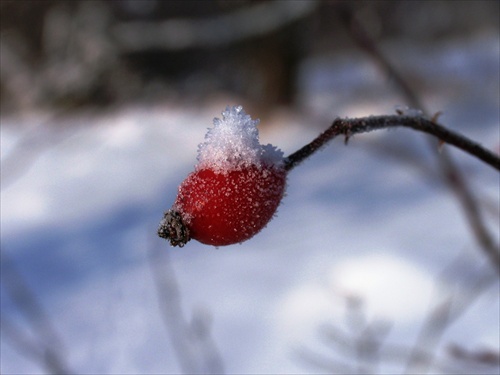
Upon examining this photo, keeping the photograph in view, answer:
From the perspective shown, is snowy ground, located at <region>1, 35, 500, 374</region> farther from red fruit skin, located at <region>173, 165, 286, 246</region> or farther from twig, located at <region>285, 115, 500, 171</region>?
red fruit skin, located at <region>173, 165, 286, 246</region>

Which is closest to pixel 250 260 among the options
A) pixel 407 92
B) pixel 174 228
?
pixel 407 92

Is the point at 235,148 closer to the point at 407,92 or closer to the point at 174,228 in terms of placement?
the point at 174,228

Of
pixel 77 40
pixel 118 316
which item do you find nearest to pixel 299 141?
pixel 118 316

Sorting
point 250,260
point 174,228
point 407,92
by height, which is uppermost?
point 250,260

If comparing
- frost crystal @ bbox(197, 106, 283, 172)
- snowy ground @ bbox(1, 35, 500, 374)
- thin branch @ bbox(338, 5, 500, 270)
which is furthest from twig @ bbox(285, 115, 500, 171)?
thin branch @ bbox(338, 5, 500, 270)

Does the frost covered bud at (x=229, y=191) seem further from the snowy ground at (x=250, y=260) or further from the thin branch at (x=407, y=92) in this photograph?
the thin branch at (x=407, y=92)

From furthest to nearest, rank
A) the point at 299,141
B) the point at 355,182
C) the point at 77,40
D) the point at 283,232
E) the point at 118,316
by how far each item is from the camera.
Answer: the point at 77,40 < the point at 299,141 < the point at 355,182 < the point at 283,232 < the point at 118,316

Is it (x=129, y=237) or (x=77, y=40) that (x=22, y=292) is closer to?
(x=129, y=237)

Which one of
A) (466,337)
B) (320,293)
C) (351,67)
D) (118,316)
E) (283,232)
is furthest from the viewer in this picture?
(351,67)
